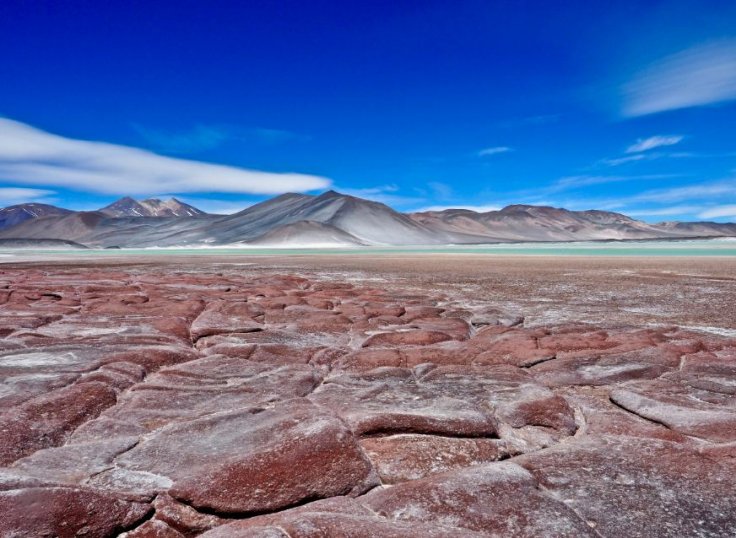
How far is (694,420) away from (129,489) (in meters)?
3.57

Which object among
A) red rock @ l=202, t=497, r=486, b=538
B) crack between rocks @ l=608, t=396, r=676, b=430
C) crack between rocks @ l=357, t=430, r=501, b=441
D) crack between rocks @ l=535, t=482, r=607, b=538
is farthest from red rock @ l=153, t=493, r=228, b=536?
crack between rocks @ l=608, t=396, r=676, b=430

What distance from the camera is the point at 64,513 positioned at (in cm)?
238

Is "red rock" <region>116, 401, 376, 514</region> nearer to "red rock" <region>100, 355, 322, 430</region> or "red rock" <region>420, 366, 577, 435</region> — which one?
"red rock" <region>100, 355, 322, 430</region>

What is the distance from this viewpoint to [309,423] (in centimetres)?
343

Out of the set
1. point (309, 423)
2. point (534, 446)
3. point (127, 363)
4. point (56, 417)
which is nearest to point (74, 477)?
point (56, 417)

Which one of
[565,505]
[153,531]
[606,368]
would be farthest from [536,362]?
[153,531]

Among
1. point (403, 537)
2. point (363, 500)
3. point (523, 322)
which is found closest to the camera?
point (403, 537)

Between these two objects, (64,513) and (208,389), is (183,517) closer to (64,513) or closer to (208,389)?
(64,513)

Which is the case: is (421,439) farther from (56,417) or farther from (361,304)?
(361,304)

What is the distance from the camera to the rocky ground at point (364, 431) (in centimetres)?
245

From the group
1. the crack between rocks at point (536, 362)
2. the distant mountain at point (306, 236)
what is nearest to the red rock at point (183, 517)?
the crack between rocks at point (536, 362)

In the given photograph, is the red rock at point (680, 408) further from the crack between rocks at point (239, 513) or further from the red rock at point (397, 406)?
the crack between rocks at point (239, 513)

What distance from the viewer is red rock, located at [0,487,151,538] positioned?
2.30 m

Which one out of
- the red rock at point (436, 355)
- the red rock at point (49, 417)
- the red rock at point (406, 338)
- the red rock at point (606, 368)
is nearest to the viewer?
the red rock at point (49, 417)
